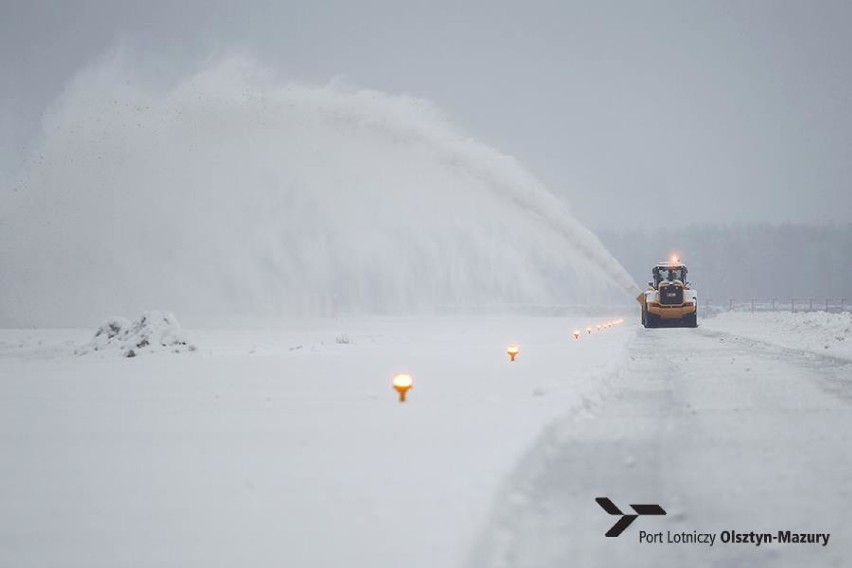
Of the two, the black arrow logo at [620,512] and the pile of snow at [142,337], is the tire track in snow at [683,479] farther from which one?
the pile of snow at [142,337]

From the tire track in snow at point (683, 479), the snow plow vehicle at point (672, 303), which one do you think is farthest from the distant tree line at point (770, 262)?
the tire track in snow at point (683, 479)

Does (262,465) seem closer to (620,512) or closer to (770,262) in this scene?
(620,512)

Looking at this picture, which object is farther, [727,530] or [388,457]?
[388,457]

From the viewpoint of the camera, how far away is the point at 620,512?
4895 mm

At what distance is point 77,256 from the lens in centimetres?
3556

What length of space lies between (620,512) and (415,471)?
146cm

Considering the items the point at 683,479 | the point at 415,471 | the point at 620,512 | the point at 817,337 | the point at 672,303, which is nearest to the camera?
the point at 620,512

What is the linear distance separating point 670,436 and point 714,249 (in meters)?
133

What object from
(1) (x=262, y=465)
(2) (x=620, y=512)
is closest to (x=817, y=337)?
(2) (x=620, y=512)

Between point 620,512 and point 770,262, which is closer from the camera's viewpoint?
point 620,512

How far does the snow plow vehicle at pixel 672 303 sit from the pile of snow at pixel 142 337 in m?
24.1

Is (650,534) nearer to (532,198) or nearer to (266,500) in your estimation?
(266,500)

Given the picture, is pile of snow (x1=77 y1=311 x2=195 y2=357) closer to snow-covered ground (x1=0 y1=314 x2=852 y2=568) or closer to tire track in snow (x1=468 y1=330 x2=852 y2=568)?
snow-covered ground (x1=0 y1=314 x2=852 y2=568)

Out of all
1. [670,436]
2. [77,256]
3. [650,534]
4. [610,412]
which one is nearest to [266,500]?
[650,534]
